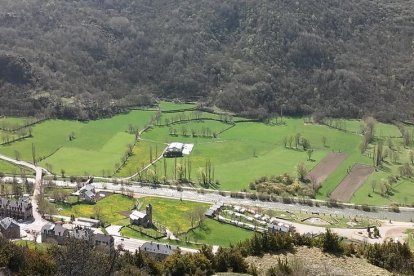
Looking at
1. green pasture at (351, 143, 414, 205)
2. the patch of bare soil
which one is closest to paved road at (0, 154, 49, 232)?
the patch of bare soil

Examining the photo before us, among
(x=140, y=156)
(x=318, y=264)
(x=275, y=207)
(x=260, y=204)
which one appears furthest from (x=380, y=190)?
(x=318, y=264)

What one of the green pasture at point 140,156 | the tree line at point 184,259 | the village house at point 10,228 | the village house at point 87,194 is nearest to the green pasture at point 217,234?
the village house at point 87,194

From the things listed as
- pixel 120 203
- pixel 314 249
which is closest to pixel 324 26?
pixel 120 203

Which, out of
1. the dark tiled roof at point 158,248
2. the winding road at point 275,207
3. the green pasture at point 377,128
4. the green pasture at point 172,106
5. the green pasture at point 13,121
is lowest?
the winding road at point 275,207

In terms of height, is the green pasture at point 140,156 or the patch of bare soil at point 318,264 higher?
the patch of bare soil at point 318,264

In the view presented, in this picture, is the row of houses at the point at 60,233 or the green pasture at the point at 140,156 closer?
A: the row of houses at the point at 60,233

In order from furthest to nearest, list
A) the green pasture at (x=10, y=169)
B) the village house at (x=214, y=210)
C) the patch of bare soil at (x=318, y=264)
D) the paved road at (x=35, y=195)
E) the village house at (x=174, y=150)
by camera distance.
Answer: the village house at (x=174, y=150)
the green pasture at (x=10, y=169)
the village house at (x=214, y=210)
the paved road at (x=35, y=195)
the patch of bare soil at (x=318, y=264)

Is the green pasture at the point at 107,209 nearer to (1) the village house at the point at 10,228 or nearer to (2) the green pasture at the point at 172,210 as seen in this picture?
(2) the green pasture at the point at 172,210
